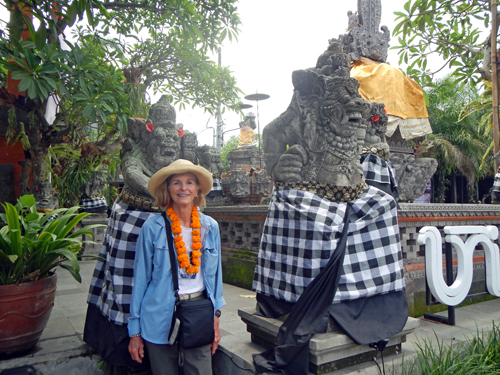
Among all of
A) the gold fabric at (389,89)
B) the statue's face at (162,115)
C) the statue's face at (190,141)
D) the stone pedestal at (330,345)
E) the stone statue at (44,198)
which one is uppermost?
the gold fabric at (389,89)


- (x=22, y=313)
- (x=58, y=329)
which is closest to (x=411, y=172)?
(x=58, y=329)

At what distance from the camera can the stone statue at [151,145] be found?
3143 millimetres

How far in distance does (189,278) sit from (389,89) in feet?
15.2

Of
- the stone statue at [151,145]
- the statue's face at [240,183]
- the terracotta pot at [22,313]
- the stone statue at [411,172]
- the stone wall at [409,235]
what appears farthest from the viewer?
the statue's face at [240,183]

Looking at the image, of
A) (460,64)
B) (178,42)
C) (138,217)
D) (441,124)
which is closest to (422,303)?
(138,217)

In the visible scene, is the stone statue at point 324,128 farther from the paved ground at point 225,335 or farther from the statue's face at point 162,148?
the paved ground at point 225,335

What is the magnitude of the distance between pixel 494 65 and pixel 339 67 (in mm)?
6086

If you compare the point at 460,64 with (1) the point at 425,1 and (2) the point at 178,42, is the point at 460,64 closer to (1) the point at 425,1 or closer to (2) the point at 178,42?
(1) the point at 425,1

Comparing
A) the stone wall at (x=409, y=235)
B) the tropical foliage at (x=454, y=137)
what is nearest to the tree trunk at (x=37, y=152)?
the stone wall at (x=409, y=235)

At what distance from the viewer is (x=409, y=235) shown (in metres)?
4.32

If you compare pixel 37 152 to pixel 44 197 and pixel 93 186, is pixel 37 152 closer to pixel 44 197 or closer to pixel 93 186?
pixel 44 197

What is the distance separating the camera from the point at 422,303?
13.9ft

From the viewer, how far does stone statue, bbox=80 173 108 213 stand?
9.58 m

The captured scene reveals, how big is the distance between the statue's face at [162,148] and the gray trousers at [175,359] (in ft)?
4.87
